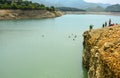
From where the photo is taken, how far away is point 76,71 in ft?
64.6

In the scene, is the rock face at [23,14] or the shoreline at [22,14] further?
the rock face at [23,14]

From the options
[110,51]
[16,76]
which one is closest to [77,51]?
[16,76]

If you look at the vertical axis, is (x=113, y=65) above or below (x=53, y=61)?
above

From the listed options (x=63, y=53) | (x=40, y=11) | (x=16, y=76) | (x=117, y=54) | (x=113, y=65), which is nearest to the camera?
(x=113, y=65)

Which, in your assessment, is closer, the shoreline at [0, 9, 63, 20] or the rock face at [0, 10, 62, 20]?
the shoreline at [0, 9, 63, 20]

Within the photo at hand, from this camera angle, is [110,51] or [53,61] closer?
[110,51]

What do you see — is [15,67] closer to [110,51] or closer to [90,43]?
[90,43]

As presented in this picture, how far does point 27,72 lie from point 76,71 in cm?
343

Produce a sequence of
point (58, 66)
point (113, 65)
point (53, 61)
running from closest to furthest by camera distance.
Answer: point (113, 65), point (58, 66), point (53, 61)

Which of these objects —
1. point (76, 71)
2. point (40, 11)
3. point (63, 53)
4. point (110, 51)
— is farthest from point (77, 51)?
point (40, 11)

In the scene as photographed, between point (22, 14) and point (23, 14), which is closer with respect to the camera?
point (22, 14)

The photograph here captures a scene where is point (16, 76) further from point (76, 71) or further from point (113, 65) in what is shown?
point (113, 65)

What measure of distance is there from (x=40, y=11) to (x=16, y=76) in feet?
279

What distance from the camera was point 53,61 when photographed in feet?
74.3
